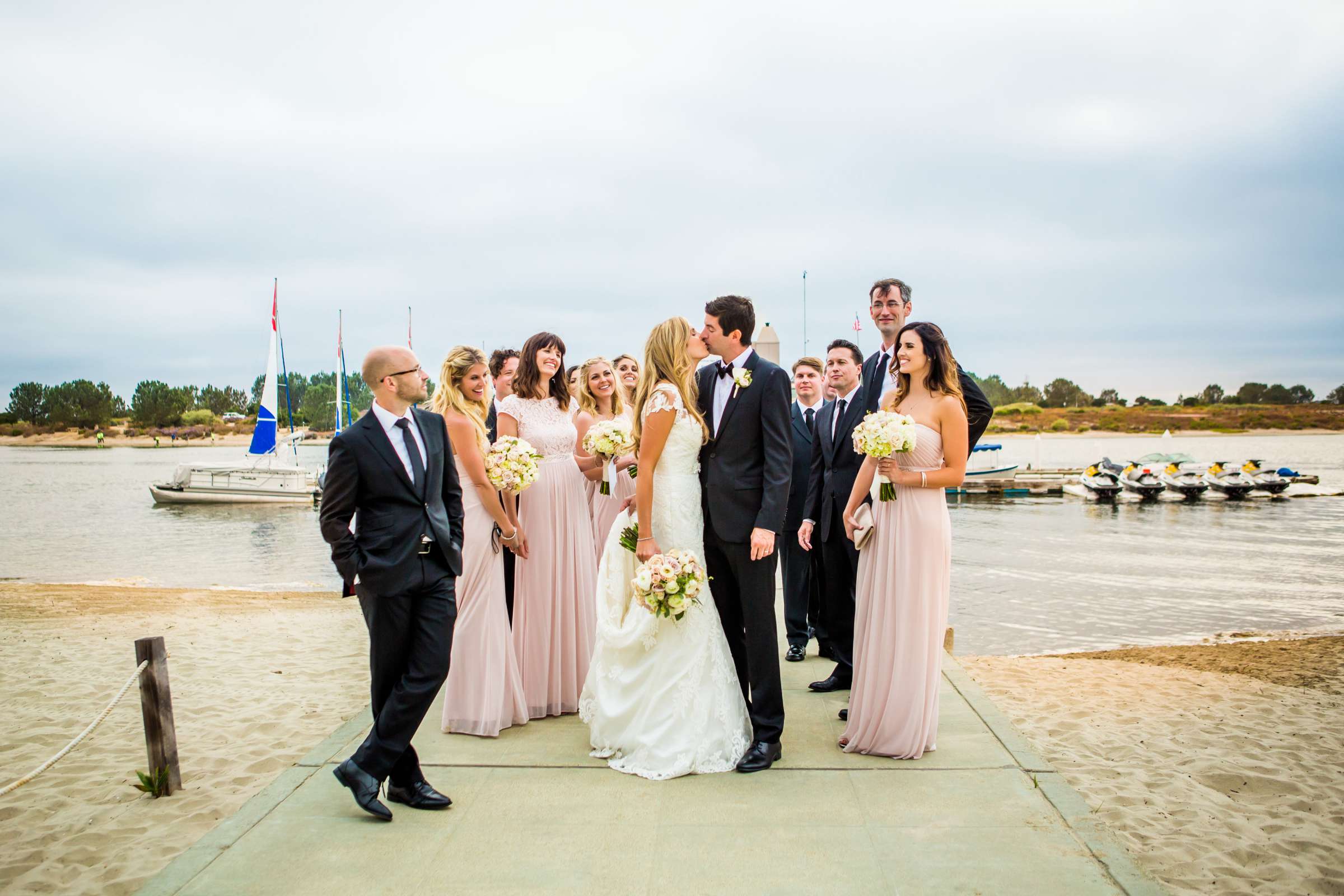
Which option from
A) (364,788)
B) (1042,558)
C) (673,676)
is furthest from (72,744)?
(1042,558)

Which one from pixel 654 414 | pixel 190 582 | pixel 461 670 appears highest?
pixel 654 414

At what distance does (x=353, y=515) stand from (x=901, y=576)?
2.90 meters

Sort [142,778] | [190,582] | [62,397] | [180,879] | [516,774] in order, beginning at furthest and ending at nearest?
1. [62,397]
2. [190,582]
3. [142,778]
4. [516,774]
5. [180,879]

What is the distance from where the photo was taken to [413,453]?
13.0ft

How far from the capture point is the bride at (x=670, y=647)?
4520mm

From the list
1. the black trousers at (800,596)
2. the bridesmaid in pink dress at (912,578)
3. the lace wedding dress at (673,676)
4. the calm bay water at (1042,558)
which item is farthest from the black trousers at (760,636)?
the calm bay water at (1042,558)

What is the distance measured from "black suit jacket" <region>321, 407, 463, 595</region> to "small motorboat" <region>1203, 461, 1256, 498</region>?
43803mm

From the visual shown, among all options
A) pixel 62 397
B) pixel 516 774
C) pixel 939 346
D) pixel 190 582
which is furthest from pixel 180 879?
pixel 62 397

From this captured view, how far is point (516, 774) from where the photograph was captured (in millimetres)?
4461

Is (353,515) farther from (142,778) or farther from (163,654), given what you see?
(142,778)

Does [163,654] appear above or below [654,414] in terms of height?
below

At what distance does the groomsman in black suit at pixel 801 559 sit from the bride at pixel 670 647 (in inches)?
93.0

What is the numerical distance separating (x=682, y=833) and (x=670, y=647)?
3.64 feet

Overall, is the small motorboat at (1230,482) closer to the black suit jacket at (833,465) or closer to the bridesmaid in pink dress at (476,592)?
the black suit jacket at (833,465)
